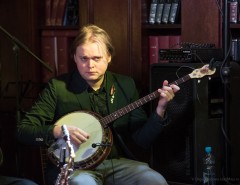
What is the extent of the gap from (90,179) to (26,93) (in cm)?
148

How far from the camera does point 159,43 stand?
11.9 feet

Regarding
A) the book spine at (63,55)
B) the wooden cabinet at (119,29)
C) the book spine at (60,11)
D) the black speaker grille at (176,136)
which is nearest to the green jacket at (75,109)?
the black speaker grille at (176,136)

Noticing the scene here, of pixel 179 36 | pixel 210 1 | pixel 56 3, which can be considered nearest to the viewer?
pixel 210 1

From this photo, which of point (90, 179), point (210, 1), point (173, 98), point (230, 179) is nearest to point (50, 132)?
point (90, 179)

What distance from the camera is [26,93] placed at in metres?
4.05

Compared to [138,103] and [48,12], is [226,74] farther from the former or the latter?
[48,12]

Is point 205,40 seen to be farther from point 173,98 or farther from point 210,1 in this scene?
point 173,98

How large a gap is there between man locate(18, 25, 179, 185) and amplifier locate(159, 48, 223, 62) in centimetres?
27

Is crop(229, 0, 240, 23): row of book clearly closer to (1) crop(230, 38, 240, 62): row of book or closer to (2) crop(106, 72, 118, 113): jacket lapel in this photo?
(1) crop(230, 38, 240, 62): row of book

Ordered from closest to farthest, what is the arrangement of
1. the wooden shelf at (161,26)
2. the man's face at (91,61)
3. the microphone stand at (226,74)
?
1. the microphone stand at (226,74)
2. the man's face at (91,61)
3. the wooden shelf at (161,26)

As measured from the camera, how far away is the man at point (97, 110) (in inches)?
112

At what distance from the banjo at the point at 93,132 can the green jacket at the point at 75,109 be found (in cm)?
7

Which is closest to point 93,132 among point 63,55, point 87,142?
point 87,142

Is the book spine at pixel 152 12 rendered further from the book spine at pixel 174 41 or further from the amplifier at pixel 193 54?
the amplifier at pixel 193 54
